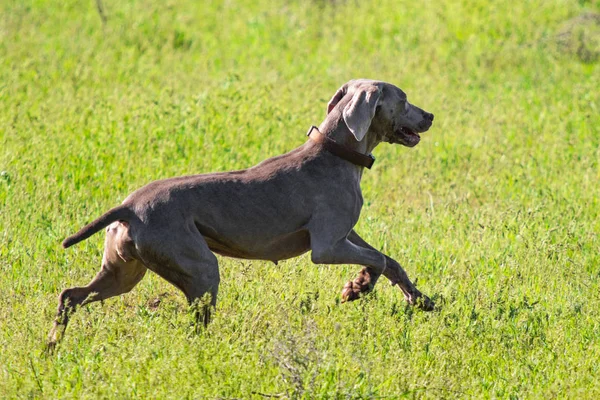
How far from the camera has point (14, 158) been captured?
8.23 meters

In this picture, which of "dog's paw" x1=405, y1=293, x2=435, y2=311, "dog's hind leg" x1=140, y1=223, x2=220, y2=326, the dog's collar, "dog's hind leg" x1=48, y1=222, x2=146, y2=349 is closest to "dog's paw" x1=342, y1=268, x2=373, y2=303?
"dog's paw" x1=405, y1=293, x2=435, y2=311

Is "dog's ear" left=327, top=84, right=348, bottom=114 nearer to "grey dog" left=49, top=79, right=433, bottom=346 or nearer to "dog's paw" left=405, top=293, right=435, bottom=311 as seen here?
"grey dog" left=49, top=79, right=433, bottom=346

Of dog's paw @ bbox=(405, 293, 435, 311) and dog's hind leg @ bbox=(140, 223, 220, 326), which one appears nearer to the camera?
dog's hind leg @ bbox=(140, 223, 220, 326)

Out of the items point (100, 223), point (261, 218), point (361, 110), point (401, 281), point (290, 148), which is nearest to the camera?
point (100, 223)

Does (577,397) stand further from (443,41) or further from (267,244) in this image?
(443,41)

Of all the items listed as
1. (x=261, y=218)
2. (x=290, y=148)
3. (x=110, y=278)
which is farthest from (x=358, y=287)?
(x=290, y=148)

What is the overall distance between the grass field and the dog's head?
3.25 feet

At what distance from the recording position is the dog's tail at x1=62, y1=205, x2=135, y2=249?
531 centimetres

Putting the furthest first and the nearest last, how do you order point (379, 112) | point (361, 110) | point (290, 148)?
point (290, 148), point (379, 112), point (361, 110)

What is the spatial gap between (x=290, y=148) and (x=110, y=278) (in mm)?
4083

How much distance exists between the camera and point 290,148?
959cm

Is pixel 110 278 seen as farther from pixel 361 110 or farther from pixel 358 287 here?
pixel 361 110

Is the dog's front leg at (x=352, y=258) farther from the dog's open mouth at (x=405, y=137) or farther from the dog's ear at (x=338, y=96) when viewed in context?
the dog's ear at (x=338, y=96)

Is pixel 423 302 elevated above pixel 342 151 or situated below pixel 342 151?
below
